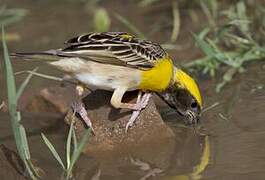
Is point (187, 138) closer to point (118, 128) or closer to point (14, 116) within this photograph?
point (118, 128)

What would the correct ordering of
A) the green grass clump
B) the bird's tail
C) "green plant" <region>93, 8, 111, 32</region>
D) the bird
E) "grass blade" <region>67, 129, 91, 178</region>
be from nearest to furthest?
"grass blade" <region>67, 129, 91, 178</region>
the bird's tail
the bird
the green grass clump
"green plant" <region>93, 8, 111, 32</region>

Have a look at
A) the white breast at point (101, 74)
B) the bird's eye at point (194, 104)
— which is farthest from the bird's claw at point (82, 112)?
the bird's eye at point (194, 104)

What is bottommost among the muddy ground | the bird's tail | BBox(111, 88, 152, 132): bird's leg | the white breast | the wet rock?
the muddy ground

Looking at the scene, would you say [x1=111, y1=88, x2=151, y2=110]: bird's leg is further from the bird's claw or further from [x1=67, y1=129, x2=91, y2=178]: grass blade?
[x1=67, y1=129, x2=91, y2=178]: grass blade

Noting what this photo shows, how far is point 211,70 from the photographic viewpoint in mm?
5797

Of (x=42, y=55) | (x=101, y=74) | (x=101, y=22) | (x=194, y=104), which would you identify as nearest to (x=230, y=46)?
(x=101, y=22)

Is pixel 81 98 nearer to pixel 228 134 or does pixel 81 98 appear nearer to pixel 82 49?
pixel 82 49

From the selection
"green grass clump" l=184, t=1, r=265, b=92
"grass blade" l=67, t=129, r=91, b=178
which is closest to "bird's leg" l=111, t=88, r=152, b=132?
"grass blade" l=67, t=129, r=91, b=178

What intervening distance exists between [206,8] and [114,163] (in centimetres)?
268

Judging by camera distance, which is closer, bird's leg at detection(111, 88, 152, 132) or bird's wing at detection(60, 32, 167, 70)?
bird's wing at detection(60, 32, 167, 70)

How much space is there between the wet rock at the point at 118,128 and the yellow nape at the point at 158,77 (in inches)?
5.0

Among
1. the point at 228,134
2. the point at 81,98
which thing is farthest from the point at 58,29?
the point at 228,134

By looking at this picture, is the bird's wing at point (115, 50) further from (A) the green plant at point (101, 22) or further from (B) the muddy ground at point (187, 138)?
(A) the green plant at point (101, 22)

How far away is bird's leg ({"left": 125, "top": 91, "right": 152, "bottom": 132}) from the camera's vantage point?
179 inches
